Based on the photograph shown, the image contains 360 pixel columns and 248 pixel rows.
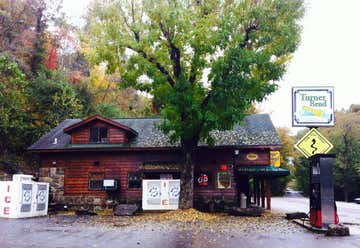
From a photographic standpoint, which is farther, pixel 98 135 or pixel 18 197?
pixel 98 135

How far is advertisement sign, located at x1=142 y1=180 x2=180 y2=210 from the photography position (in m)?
20.6

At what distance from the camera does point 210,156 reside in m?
22.1

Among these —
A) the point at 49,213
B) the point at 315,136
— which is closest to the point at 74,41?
the point at 49,213

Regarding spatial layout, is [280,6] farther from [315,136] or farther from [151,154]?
[151,154]

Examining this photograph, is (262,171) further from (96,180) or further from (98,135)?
(98,135)

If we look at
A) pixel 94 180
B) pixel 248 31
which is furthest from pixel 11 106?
pixel 248 31

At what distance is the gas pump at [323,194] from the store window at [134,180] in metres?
10.9

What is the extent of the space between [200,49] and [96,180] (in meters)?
10.0

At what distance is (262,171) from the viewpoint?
20641mm

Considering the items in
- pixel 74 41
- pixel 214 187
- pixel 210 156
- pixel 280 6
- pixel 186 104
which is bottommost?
pixel 214 187

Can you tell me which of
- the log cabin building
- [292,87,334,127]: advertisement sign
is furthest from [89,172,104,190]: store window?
[292,87,334,127]: advertisement sign

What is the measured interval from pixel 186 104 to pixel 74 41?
29274 millimetres

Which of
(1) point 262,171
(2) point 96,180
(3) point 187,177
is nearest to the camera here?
(3) point 187,177

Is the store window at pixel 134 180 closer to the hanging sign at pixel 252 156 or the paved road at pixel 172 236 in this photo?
the hanging sign at pixel 252 156
